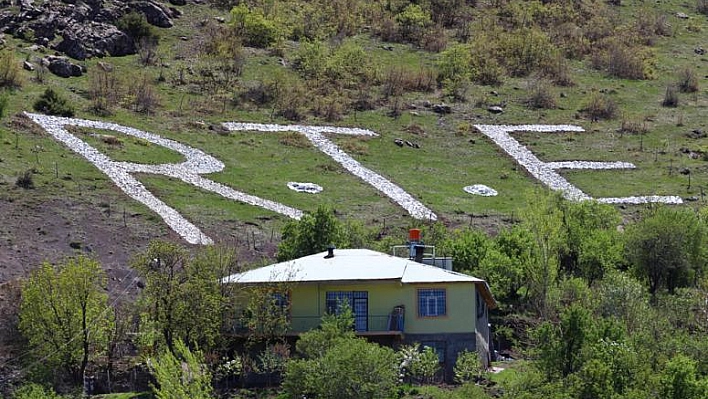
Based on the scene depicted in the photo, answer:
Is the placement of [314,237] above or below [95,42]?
above

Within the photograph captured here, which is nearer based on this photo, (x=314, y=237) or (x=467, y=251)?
(x=467, y=251)

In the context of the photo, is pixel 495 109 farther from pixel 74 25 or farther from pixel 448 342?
pixel 448 342

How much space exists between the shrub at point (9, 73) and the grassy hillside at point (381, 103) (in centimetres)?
91

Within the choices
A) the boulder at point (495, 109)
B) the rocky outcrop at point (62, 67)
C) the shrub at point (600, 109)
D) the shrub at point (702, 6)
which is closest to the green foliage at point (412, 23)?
the boulder at point (495, 109)

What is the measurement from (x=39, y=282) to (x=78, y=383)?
5.66 meters

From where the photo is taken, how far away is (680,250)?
87438 mm

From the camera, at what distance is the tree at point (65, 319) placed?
66.1 m

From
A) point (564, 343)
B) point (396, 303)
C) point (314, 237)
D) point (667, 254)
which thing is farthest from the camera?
point (667, 254)

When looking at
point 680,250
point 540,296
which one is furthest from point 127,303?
point 680,250

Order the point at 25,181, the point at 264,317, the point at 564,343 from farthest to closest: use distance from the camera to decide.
A: the point at 25,181 → the point at 264,317 → the point at 564,343

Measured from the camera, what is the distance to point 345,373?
5859 centimetres

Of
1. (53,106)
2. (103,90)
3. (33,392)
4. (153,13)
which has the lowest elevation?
(103,90)

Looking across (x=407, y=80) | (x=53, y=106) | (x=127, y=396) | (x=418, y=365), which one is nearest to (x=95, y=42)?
(x=53, y=106)

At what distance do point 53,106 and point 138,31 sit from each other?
30.5 metres
